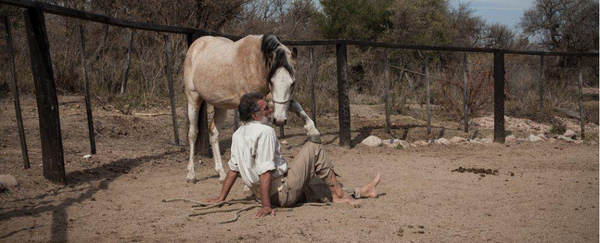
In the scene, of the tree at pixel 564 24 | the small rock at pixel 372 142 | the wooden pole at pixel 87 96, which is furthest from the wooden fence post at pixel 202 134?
the tree at pixel 564 24

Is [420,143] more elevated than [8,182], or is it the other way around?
[8,182]

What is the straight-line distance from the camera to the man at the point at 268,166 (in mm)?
4820

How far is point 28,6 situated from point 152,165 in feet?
8.94

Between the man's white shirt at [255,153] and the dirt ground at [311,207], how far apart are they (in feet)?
1.21

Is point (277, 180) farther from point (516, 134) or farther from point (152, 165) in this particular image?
point (516, 134)

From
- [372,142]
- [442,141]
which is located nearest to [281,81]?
[372,142]

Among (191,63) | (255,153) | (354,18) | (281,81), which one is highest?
(354,18)

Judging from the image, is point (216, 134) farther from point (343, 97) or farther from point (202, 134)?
point (343, 97)

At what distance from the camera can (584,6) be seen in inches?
1180

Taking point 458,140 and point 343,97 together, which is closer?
point 343,97

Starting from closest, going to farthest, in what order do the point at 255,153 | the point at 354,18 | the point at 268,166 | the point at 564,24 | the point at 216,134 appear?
the point at 268,166 → the point at 255,153 → the point at 216,134 → the point at 354,18 → the point at 564,24

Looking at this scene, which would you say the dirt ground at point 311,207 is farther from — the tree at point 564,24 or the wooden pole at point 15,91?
the tree at point 564,24

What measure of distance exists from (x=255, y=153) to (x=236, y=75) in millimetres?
1919

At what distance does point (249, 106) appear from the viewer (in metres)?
4.90
